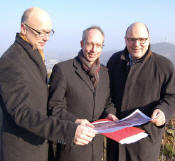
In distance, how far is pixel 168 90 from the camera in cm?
298

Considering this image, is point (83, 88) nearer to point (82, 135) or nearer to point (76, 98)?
point (76, 98)

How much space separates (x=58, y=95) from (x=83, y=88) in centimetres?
38

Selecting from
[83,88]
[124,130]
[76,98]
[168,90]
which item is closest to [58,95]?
[76,98]

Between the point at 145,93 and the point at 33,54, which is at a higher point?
the point at 33,54

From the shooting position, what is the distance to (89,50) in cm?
285

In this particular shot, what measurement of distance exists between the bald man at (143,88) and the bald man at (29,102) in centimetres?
114

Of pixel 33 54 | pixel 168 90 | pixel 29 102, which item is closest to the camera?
pixel 29 102

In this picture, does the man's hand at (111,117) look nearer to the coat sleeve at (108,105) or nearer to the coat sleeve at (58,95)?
the coat sleeve at (108,105)

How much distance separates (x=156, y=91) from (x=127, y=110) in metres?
0.53

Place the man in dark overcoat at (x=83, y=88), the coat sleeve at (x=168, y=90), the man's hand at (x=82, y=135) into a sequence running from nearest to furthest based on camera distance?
the man's hand at (x=82, y=135)
the man in dark overcoat at (x=83, y=88)
the coat sleeve at (x=168, y=90)

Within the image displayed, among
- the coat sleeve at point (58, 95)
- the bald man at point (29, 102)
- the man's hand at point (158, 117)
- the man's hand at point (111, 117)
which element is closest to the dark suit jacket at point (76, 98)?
the coat sleeve at point (58, 95)

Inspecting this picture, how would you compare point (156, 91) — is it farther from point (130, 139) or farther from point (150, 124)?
point (130, 139)

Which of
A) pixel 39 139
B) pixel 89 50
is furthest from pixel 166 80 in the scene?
pixel 39 139

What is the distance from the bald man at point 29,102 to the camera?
1.80 metres
